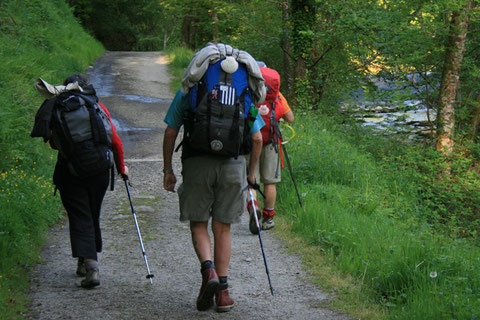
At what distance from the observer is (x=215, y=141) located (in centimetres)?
370

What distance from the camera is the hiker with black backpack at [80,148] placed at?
4309mm

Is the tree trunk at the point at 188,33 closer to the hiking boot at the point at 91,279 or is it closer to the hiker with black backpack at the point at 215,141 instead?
the hiking boot at the point at 91,279

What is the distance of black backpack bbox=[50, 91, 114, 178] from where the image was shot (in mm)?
4309

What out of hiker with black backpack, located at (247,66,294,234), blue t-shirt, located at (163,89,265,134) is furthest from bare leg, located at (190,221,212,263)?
hiker with black backpack, located at (247,66,294,234)

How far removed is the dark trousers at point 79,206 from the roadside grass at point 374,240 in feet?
7.08

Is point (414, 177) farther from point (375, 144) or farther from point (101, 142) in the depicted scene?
point (101, 142)

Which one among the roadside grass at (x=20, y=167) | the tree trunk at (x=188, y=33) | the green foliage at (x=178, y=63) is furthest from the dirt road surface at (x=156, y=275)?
the tree trunk at (x=188, y=33)

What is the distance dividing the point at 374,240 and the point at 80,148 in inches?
121

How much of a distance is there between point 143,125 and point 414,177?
6.43 meters

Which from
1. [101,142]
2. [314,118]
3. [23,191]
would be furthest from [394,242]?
[314,118]

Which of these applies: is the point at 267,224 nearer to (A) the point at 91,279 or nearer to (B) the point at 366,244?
(B) the point at 366,244

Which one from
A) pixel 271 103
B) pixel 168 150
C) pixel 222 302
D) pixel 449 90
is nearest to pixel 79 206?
pixel 168 150

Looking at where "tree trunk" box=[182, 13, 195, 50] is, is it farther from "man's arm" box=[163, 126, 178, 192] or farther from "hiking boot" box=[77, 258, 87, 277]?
"man's arm" box=[163, 126, 178, 192]

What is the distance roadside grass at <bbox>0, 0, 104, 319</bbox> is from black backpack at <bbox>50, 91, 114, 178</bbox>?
3.62ft
